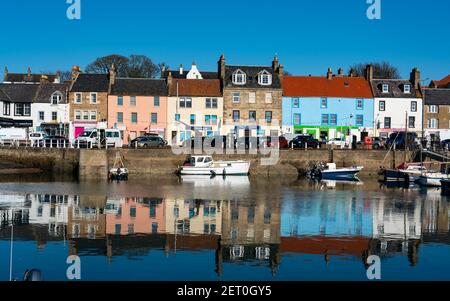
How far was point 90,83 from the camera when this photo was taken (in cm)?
7475

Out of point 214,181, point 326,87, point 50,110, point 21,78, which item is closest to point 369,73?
point 326,87

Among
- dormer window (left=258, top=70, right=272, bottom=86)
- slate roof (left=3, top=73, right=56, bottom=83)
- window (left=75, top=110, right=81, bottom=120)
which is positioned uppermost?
slate roof (left=3, top=73, right=56, bottom=83)

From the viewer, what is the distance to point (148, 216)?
33.3 metres

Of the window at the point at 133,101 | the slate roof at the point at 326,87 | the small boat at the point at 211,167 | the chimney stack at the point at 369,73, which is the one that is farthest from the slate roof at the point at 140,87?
the chimney stack at the point at 369,73

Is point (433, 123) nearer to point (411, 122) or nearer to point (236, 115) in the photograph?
point (411, 122)

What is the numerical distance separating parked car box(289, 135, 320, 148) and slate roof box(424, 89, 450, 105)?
19.4 metres

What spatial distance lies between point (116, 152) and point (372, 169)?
79.7 feet

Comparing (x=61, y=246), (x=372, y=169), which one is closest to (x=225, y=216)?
(x=61, y=246)

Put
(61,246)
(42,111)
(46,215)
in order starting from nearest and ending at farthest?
1. (61,246)
2. (46,215)
3. (42,111)

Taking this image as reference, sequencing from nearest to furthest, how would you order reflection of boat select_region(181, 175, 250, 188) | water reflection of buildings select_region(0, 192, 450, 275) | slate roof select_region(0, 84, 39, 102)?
water reflection of buildings select_region(0, 192, 450, 275) < reflection of boat select_region(181, 175, 250, 188) < slate roof select_region(0, 84, 39, 102)

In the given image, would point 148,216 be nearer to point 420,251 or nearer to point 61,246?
point 61,246

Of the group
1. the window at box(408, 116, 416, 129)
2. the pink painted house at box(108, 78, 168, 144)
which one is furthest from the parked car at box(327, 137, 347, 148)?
the pink painted house at box(108, 78, 168, 144)

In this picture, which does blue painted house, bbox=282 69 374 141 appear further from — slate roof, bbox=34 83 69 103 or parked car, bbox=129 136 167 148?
slate roof, bbox=34 83 69 103

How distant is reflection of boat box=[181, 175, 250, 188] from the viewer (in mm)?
52469
